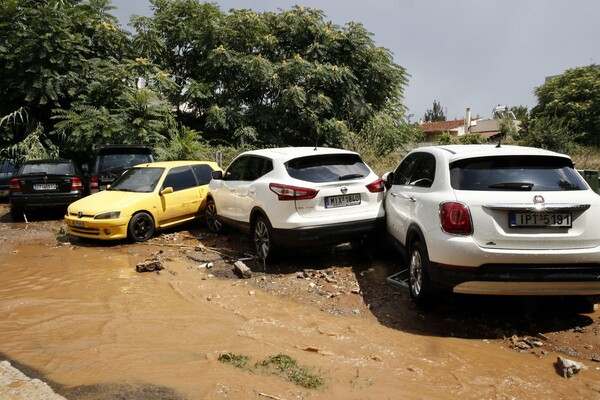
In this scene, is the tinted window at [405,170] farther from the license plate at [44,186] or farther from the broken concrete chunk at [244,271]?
the license plate at [44,186]

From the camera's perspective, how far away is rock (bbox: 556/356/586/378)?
11.4 ft

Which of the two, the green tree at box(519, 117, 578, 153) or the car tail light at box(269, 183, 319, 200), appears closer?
the car tail light at box(269, 183, 319, 200)

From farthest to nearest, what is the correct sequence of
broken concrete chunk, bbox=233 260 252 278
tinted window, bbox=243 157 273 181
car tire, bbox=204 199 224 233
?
car tire, bbox=204 199 224 233, tinted window, bbox=243 157 273 181, broken concrete chunk, bbox=233 260 252 278

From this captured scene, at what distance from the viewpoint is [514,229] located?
4039mm

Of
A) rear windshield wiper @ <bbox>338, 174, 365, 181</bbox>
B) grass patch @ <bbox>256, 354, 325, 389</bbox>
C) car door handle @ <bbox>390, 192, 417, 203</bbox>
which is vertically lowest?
grass patch @ <bbox>256, 354, 325, 389</bbox>

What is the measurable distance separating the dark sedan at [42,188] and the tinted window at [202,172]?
137 inches

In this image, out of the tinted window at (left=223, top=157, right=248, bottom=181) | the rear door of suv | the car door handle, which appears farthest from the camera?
the tinted window at (left=223, top=157, right=248, bottom=181)

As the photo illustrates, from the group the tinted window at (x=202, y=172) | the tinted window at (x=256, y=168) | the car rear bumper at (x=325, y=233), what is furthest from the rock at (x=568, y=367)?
the tinted window at (x=202, y=172)

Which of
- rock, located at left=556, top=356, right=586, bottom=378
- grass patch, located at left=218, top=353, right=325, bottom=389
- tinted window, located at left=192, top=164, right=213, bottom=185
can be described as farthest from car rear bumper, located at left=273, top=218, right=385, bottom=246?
tinted window, located at left=192, top=164, right=213, bottom=185

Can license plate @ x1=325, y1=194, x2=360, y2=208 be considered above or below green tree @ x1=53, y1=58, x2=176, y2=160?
below

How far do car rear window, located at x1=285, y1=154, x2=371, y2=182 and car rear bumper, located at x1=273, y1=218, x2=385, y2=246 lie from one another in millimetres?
673

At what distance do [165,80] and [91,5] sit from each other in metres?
3.91

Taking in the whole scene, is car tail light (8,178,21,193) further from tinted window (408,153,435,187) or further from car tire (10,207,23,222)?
tinted window (408,153,435,187)

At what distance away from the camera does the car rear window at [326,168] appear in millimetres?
6324
